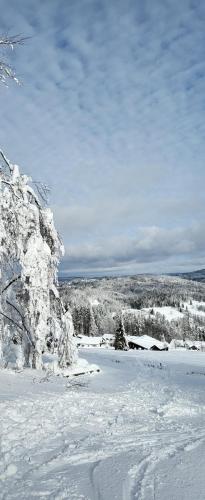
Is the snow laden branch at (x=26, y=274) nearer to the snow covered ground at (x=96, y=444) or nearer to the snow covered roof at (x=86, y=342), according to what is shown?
the snow covered ground at (x=96, y=444)

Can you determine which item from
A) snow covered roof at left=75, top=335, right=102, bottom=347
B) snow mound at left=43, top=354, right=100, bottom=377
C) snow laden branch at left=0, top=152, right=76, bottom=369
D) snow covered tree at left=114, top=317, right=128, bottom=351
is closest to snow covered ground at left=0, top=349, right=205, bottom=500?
snow laden branch at left=0, top=152, right=76, bottom=369

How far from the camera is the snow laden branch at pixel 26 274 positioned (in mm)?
10867

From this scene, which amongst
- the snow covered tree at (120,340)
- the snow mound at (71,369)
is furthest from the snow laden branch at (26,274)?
the snow covered tree at (120,340)

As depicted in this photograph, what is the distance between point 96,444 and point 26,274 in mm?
6585

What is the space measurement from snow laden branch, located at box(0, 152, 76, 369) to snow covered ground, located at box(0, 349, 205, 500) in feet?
4.93

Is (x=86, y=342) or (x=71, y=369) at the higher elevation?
(x=71, y=369)

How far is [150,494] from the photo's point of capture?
4.68 m

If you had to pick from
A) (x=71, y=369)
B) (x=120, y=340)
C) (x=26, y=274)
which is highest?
(x=26, y=274)

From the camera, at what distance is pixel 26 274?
41.6 ft

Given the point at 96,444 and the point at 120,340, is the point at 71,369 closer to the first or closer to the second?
the point at 96,444

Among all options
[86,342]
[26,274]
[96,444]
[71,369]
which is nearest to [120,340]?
[86,342]

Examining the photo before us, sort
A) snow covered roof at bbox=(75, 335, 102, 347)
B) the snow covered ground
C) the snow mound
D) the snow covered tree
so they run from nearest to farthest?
the snow covered ground
the snow mound
the snow covered tree
snow covered roof at bbox=(75, 335, 102, 347)

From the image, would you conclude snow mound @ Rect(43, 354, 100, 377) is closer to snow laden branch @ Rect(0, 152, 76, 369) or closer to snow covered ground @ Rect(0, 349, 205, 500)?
snow laden branch @ Rect(0, 152, 76, 369)

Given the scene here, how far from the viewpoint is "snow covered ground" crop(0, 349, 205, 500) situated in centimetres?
492
